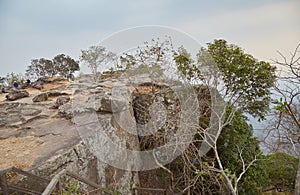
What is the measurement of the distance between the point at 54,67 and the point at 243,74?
6.62 metres

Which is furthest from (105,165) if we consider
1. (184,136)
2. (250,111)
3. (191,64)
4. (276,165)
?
(276,165)

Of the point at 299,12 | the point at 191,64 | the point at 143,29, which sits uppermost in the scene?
the point at 299,12

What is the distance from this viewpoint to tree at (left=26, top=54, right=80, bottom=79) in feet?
24.6

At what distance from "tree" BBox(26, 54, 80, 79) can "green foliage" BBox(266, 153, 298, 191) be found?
6.85 meters

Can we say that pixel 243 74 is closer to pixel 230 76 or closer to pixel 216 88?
pixel 230 76

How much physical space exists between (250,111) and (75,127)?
10.7ft

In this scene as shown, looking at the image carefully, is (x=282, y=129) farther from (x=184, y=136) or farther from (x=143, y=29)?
(x=143, y=29)

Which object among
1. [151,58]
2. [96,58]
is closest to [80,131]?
[151,58]

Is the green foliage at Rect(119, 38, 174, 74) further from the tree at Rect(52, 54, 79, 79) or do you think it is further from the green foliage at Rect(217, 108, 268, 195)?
the tree at Rect(52, 54, 79, 79)

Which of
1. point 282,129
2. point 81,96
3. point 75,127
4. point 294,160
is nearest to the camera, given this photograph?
point 75,127

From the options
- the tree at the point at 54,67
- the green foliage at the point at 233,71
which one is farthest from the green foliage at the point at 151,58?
the tree at the point at 54,67

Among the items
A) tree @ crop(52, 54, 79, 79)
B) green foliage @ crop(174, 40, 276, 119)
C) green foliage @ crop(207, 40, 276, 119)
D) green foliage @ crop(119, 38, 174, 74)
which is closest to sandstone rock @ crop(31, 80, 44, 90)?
tree @ crop(52, 54, 79, 79)

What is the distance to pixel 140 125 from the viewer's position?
411cm

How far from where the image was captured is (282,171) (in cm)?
492
